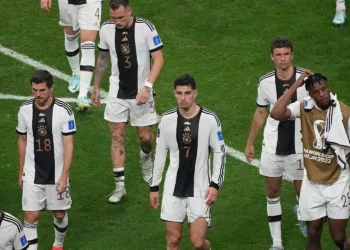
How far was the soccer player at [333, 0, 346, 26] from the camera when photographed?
17.3 meters

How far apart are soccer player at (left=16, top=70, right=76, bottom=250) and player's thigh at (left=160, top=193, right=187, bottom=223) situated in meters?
1.13

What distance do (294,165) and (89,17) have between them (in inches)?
166

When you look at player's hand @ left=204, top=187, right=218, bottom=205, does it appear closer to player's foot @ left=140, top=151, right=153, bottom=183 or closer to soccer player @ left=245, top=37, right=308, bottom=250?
soccer player @ left=245, top=37, right=308, bottom=250

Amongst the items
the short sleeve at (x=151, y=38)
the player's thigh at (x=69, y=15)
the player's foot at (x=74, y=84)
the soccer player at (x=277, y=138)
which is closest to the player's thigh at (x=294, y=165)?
the soccer player at (x=277, y=138)

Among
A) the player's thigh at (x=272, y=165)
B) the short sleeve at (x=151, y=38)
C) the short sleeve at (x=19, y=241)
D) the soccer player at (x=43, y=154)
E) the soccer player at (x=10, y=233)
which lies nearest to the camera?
the soccer player at (x=10, y=233)

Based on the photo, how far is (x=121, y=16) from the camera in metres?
13.2

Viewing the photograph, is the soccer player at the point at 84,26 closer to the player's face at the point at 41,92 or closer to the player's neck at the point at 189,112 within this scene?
the player's face at the point at 41,92

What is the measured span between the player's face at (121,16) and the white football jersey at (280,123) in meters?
1.91

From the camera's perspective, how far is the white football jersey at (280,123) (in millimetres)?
12297

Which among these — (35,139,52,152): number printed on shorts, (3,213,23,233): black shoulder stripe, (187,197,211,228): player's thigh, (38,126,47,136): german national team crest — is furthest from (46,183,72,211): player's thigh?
(187,197,211,228): player's thigh

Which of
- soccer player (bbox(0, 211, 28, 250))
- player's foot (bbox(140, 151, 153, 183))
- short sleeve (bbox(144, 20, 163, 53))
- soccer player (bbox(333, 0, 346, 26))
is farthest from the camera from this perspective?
soccer player (bbox(333, 0, 346, 26))

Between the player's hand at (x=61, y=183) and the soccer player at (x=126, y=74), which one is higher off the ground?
the soccer player at (x=126, y=74)

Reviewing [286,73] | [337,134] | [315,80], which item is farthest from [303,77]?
[286,73]

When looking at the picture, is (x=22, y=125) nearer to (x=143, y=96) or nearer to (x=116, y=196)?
(x=143, y=96)
